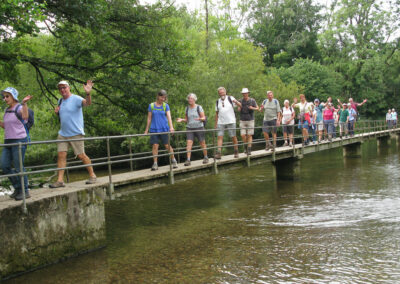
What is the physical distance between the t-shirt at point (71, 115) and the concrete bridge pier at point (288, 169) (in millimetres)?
10204

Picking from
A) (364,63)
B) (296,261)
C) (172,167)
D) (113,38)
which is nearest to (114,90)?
(113,38)

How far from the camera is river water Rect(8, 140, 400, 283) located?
22.5 ft

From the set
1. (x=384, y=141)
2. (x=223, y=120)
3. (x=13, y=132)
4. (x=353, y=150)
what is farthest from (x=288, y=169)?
(x=384, y=141)

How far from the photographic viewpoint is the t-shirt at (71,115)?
757 cm

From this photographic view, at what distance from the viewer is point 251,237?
8953mm

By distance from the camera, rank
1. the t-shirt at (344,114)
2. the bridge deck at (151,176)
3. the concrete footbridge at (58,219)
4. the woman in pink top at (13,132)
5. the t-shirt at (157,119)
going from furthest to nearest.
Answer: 1. the t-shirt at (344,114)
2. the t-shirt at (157,119)
3. the bridge deck at (151,176)
4. the woman in pink top at (13,132)
5. the concrete footbridge at (58,219)

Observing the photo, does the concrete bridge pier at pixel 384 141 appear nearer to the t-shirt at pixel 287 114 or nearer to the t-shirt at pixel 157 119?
the t-shirt at pixel 287 114

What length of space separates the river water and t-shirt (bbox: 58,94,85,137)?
86.4 inches

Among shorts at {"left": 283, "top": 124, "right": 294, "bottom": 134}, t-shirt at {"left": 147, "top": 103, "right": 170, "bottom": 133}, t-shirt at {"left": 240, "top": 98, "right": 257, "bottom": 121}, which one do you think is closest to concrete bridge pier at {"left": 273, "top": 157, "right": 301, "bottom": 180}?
shorts at {"left": 283, "top": 124, "right": 294, "bottom": 134}

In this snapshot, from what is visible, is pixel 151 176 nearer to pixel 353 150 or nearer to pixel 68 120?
pixel 68 120

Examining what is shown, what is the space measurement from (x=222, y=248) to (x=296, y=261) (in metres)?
1.49

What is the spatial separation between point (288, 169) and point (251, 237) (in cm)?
785

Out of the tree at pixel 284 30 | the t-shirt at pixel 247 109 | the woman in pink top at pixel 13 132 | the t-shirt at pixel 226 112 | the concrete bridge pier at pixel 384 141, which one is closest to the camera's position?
the woman in pink top at pixel 13 132

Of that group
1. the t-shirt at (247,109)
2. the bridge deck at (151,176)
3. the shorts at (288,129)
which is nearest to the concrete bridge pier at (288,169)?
the bridge deck at (151,176)
